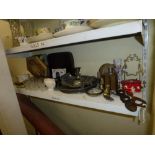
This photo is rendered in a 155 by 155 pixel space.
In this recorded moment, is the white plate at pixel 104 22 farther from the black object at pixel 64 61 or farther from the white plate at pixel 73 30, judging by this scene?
the black object at pixel 64 61

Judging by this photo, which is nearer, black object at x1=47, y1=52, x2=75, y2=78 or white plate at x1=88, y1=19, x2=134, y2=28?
white plate at x1=88, y1=19, x2=134, y2=28

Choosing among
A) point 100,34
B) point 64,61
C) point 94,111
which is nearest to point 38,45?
point 64,61

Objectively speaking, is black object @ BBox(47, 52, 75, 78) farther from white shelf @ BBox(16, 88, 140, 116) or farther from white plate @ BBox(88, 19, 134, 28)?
white plate @ BBox(88, 19, 134, 28)

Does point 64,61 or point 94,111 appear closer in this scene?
point 64,61

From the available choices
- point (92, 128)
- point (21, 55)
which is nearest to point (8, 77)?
point (21, 55)

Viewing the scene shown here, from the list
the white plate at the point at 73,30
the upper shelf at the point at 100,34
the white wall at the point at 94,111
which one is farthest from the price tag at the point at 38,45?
the white wall at the point at 94,111

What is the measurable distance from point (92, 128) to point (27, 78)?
641 millimetres

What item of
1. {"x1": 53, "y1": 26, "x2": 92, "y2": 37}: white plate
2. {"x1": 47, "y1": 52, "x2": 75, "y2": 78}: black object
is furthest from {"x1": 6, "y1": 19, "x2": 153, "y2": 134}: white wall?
{"x1": 53, "y1": 26, "x2": 92, "y2": 37}: white plate

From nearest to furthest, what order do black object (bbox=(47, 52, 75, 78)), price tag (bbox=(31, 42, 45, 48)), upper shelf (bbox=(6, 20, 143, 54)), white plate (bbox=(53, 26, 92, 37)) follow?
upper shelf (bbox=(6, 20, 143, 54)), white plate (bbox=(53, 26, 92, 37)), price tag (bbox=(31, 42, 45, 48)), black object (bbox=(47, 52, 75, 78))

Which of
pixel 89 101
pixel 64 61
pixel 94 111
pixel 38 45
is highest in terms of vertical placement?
pixel 38 45

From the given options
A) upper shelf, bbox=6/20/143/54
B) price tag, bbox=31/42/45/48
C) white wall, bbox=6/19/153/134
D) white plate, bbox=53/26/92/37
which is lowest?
white wall, bbox=6/19/153/134

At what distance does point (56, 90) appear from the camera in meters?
0.82

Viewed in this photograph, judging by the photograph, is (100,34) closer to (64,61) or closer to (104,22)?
(104,22)
